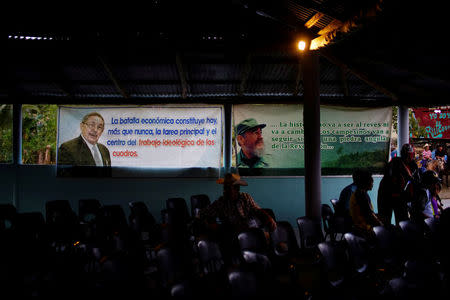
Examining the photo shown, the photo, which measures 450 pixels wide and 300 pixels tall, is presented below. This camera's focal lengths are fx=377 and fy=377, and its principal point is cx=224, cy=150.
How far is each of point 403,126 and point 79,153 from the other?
25.8 ft

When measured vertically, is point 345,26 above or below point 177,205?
above

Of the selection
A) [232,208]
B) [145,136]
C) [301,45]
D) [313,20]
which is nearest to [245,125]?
[145,136]

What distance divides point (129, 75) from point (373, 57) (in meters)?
5.04

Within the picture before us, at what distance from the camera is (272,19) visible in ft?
22.1

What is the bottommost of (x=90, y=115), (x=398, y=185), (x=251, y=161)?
(x=398, y=185)

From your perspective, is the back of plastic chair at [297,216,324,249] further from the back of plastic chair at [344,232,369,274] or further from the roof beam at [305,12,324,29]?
the roof beam at [305,12,324,29]

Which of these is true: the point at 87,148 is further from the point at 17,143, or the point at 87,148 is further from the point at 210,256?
the point at 210,256

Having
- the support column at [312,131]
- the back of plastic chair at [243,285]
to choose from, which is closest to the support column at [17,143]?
the support column at [312,131]

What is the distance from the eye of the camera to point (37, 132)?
9.26m

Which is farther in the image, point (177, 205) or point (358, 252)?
point (177, 205)

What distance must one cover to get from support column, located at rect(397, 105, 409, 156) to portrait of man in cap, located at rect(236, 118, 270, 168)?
3247 millimetres

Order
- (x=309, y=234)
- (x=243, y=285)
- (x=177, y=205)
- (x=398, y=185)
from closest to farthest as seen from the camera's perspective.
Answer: (x=243, y=285) → (x=309, y=234) → (x=398, y=185) → (x=177, y=205)

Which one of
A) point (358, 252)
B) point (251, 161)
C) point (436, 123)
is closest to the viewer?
point (358, 252)

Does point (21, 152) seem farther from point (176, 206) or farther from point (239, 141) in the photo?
point (239, 141)
